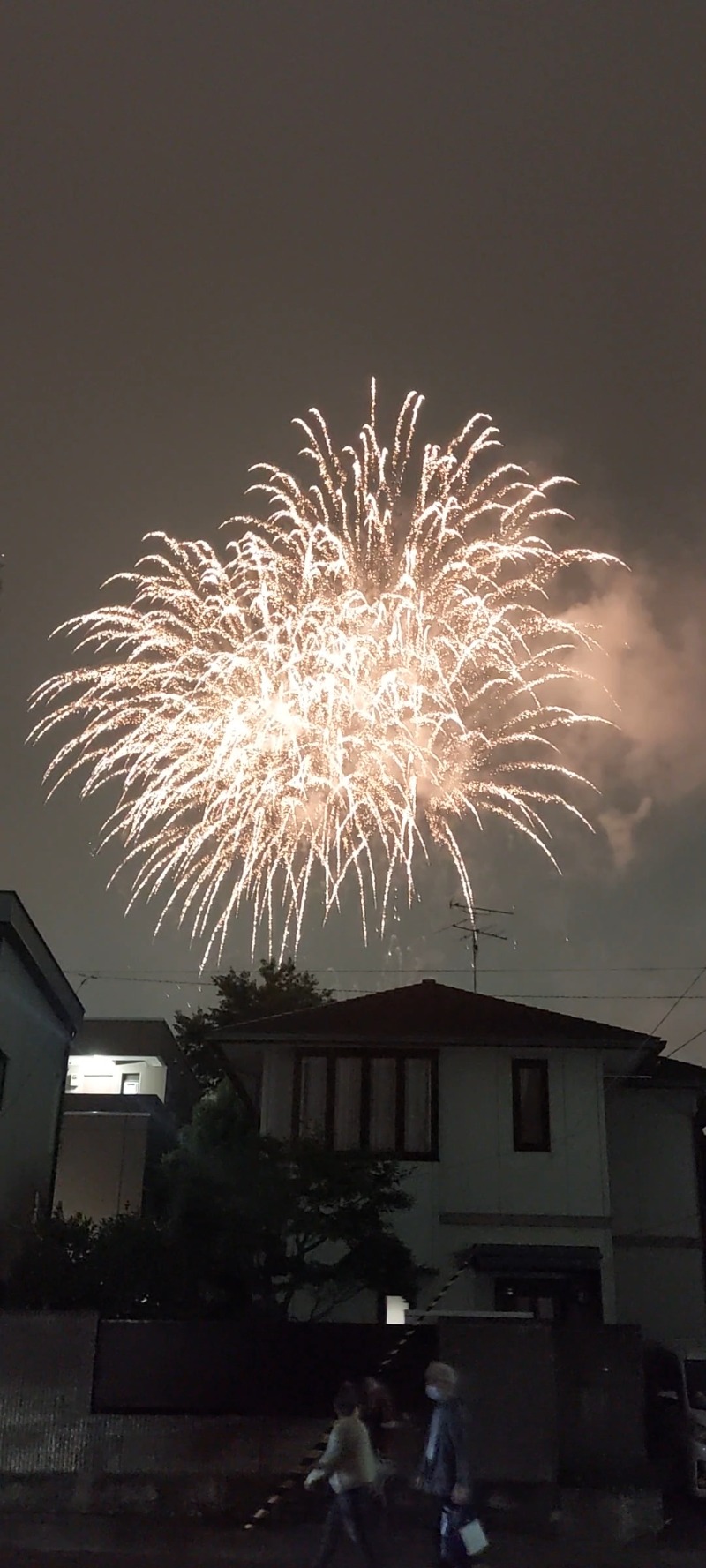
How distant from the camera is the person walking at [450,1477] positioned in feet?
29.0

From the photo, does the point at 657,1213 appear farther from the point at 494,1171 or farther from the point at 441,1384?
the point at 441,1384

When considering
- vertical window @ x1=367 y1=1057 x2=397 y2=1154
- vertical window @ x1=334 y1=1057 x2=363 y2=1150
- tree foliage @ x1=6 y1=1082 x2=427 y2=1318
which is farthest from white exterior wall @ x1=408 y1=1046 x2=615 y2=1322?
vertical window @ x1=334 y1=1057 x2=363 y2=1150

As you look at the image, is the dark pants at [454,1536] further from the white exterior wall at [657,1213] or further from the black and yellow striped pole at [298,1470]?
the white exterior wall at [657,1213]

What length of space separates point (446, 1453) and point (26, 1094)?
1256cm

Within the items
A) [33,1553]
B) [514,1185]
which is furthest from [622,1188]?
[33,1553]

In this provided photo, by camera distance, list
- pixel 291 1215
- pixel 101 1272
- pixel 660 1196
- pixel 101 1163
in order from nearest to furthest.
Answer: pixel 101 1272 → pixel 291 1215 → pixel 660 1196 → pixel 101 1163

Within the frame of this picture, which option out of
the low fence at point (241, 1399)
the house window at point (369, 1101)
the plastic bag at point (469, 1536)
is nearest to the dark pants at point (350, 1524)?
the plastic bag at point (469, 1536)

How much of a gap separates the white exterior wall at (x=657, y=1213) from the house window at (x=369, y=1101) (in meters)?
4.50

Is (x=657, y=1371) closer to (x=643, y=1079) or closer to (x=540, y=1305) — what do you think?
(x=540, y=1305)

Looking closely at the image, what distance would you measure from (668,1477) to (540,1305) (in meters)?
6.96

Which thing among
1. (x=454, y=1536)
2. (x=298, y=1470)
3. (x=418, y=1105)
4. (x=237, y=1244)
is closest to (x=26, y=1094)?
(x=237, y=1244)

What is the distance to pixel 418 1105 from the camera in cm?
2255

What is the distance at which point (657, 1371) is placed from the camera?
1573 centimetres

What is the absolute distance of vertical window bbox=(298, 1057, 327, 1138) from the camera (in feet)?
73.7
